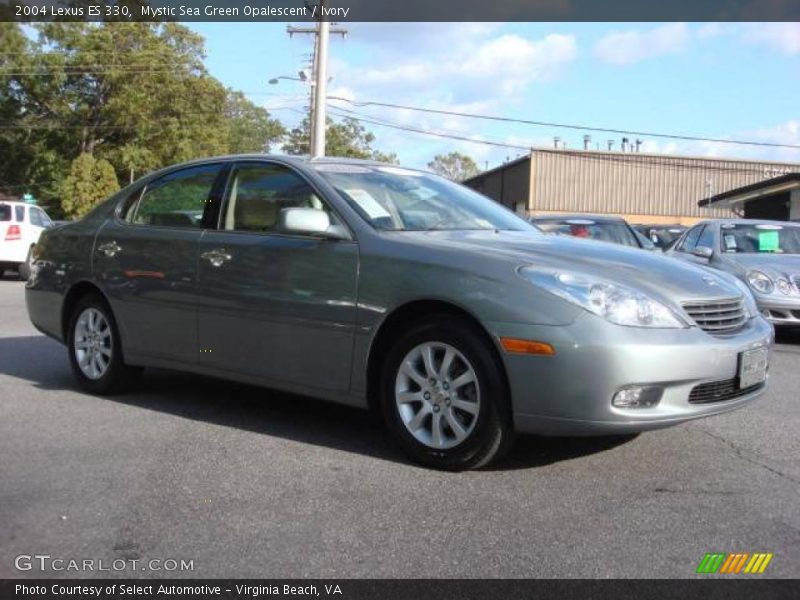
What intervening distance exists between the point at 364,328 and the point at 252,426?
1189mm

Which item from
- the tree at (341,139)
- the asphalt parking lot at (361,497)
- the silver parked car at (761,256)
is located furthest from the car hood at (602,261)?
the tree at (341,139)

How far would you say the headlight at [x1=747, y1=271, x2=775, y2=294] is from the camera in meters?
8.94

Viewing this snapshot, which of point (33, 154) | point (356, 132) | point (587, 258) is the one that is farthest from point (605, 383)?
point (356, 132)

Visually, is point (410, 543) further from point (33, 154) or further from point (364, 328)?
point (33, 154)

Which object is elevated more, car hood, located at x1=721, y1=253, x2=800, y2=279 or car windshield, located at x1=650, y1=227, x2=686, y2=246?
car windshield, located at x1=650, y1=227, x2=686, y2=246

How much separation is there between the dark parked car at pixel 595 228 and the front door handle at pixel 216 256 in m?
6.59

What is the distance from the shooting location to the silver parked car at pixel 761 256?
8.84 metres

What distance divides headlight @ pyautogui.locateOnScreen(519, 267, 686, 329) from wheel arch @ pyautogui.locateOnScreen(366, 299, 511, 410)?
361 millimetres

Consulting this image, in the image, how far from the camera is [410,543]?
3.26m

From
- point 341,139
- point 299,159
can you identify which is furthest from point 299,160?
point 341,139

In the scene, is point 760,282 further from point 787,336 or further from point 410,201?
point 410,201

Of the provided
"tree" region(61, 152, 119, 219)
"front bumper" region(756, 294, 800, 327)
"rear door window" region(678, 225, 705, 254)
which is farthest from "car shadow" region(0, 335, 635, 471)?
"tree" region(61, 152, 119, 219)

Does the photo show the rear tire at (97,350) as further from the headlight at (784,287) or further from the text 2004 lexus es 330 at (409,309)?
the headlight at (784,287)
